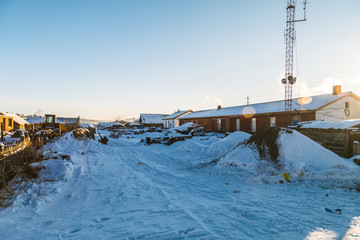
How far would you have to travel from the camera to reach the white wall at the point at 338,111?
2044cm

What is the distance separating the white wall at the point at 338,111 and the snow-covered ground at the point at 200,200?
15.4 m

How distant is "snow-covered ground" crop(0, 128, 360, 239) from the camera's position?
3793 millimetres

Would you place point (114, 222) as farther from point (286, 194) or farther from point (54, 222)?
point (286, 194)

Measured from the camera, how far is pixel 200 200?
212 inches

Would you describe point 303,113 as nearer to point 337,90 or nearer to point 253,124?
point 337,90

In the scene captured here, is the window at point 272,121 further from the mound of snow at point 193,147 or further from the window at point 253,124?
the mound of snow at point 193,147

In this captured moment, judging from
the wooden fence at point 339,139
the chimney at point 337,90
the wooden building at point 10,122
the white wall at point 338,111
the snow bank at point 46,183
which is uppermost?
the chimney at point 337,90

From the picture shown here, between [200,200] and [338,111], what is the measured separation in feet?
76.7

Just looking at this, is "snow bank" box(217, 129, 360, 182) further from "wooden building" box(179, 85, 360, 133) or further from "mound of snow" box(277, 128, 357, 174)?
"wooden building" box(179, 85, 360, 133)

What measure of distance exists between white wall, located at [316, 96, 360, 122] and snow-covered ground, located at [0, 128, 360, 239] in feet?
50.7

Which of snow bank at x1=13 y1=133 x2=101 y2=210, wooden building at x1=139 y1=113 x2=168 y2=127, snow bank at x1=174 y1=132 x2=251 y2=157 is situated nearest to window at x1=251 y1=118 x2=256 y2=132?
snow bank at x1=174 y1=132 x2=251 y2=157

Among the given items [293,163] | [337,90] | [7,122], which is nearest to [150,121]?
[7,122]

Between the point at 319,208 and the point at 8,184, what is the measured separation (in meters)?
8.45

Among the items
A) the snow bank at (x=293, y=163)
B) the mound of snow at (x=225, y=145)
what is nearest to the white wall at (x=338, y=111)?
the mound of snow at (x=225, y=145)
